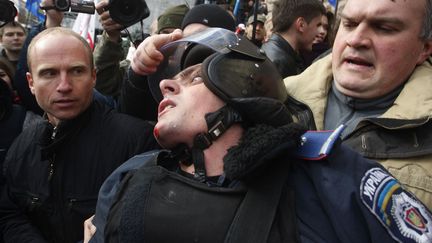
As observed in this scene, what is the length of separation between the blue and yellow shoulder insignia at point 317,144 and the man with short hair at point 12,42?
3425 millimetres

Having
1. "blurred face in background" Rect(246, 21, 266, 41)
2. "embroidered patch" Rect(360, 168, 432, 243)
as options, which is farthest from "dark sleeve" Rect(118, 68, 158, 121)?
"blurred face in background" Rect(246, 21, 266, 41)

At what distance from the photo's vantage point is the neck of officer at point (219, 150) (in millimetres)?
1326

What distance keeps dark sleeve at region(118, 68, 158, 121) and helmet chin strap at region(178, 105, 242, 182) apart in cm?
75

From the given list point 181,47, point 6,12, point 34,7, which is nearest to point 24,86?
point 6,12

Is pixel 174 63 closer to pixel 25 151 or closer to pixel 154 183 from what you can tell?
pixel 154 183

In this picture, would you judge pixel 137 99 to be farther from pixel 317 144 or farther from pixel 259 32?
pixel 259 32

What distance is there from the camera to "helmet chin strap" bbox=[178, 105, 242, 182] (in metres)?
1.33

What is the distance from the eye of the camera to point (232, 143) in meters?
1.35

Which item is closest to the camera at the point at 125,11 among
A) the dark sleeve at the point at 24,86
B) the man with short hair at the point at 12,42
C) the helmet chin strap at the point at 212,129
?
Answer: the dark sleeve at the point at 24,86

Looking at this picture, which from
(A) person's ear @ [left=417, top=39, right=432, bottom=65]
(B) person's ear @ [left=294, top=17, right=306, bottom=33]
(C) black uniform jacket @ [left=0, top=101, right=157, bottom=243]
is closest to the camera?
(A) person's ear @ [left=417, top=39, right=432, bottom=65]

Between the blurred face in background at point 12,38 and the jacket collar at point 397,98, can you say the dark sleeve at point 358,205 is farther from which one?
the blurred face in background at point 12,38

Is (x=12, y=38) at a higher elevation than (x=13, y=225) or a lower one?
higher

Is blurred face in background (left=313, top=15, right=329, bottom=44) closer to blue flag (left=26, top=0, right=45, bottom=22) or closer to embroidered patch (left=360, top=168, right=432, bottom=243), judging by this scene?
embroidered patch (left=360, top=168, right=432, bottom=243)

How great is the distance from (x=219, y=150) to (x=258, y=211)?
0.28 m
